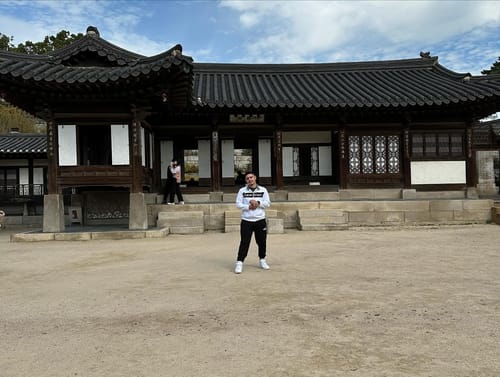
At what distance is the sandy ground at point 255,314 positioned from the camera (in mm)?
3156

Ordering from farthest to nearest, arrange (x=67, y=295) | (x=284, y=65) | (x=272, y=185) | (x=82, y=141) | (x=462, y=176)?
(x=284, y=65), (x=272, y=185), (x=462, y=176), (x=82, y=141), (x=67, y=295)

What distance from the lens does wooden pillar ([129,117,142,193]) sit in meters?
11.8

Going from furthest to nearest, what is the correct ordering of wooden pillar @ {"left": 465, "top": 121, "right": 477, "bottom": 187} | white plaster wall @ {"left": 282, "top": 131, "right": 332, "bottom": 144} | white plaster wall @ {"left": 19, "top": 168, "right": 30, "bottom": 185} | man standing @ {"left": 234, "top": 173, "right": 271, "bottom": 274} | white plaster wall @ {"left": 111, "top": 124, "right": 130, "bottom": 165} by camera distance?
white plaster wall @ {"left": 19, "top": 168, "right": 30, "bottom": 185}
white plaster wall @ {"left": 282, "top": 131, "right": 332, "bottom": 144}
wooden pillar @ {"left": 465, "top": 121, "right": 477, "bottom": 187}
white plaster wall @ {"left": 111, "top": 124, "right": 130, "bottom": 165}
man standing @ {"left": 234, "top": 173, "right": 271, "bottom": 274}

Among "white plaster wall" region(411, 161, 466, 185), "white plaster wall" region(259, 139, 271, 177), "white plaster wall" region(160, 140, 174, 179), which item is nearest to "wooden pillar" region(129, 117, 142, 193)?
"white plaster wall" region(160, 140, 174, 179)

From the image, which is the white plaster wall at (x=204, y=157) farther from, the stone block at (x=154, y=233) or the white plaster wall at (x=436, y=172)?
the white plaster wall at (x=436, y=172)

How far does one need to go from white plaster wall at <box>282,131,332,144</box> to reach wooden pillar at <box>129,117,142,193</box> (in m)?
6.10

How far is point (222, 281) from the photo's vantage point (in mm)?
5895

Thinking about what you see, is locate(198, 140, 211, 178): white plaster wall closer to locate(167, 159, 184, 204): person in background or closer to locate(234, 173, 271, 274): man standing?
locate(167, 159, 184, 204): person in background

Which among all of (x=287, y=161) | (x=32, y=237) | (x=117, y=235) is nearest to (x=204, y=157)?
(x=287, y=161)

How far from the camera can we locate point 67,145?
11766 millimetres

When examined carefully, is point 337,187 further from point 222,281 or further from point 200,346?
point 200,346

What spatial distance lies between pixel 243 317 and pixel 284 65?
15.3 metres

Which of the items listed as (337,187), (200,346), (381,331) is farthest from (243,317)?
(337,187)

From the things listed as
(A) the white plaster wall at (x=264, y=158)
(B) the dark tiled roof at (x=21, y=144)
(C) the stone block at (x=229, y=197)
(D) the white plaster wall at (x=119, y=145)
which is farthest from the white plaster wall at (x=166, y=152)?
(B) the dark tiled roof at (x=21, y=144)
